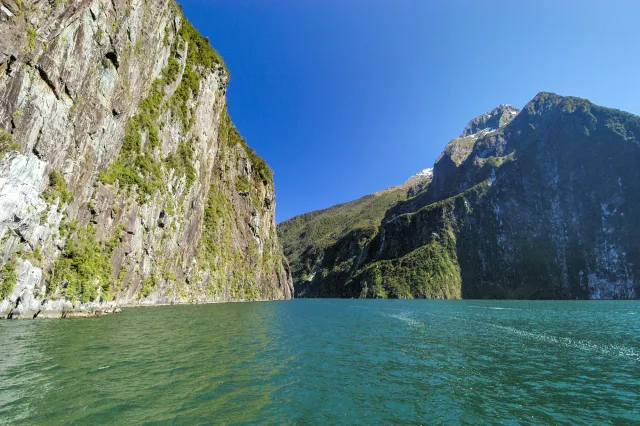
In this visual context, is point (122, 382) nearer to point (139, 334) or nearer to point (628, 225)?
point (139, 334)

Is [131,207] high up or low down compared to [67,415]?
up

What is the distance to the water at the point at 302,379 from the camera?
11867mm

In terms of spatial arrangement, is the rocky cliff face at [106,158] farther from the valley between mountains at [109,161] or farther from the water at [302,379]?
the water at [302,379]

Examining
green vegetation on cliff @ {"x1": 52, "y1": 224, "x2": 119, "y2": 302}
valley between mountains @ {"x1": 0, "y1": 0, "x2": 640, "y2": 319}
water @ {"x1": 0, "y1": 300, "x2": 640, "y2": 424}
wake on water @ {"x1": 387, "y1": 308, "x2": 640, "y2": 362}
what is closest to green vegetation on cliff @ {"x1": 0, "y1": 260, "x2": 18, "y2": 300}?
valley between mountains @ {"x1": 0, "y1": 0, "x2": 640, "y2": 319}

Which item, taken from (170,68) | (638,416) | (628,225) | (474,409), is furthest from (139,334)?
(628,225)

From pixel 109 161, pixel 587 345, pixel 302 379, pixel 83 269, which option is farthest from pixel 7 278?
pixel 587 345

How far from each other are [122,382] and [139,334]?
13.9 metres

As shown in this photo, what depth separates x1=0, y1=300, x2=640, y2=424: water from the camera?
11.9m

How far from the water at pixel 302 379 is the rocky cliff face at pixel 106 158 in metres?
11.1

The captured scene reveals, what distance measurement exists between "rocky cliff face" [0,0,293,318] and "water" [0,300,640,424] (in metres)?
11.1

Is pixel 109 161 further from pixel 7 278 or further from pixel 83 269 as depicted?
pixel 7 278

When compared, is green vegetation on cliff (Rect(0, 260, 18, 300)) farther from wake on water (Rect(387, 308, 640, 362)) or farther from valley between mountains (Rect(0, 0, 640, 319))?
wake on water (Rect(387, 308, 640, 362))

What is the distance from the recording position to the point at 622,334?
33.4 m

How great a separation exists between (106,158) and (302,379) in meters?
46.6
